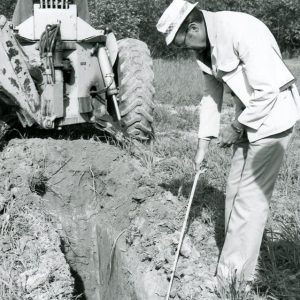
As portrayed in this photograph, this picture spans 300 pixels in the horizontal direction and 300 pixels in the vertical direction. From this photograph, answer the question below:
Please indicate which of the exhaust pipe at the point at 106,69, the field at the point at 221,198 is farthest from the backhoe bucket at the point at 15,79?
the field at the point at 221,198

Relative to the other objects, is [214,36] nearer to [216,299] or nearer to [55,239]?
[216,299]

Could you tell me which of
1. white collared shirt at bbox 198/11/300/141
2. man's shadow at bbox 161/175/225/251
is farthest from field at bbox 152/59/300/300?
white collared shirt at bbox 198/11/300/141

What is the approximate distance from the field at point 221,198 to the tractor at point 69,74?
1.93ft

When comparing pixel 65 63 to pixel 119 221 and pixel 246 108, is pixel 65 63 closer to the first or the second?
pixel 119 221

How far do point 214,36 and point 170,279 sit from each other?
5.45 ft

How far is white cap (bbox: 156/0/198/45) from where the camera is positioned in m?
3.00

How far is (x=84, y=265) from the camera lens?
5.18 meters

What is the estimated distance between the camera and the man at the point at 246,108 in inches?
116

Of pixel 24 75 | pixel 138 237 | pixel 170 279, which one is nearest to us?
pixel 170 279

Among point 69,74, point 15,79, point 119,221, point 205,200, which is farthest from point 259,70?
point 69,74

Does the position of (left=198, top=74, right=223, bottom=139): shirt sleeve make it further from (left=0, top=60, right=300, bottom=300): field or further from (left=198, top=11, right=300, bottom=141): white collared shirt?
(left=0, top=60, right=300, bottom=300): field

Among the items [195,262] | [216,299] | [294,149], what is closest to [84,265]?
[195,262]

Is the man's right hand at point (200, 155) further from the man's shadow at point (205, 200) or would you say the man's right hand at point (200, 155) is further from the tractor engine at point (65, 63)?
the tractor engine at point (65, 63)

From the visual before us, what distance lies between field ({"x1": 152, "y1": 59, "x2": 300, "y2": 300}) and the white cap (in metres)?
1.61
